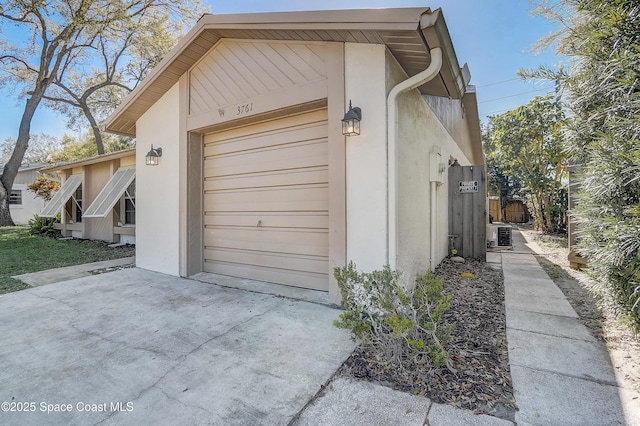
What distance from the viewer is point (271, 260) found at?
5.00m

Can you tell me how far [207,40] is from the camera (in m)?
5.09

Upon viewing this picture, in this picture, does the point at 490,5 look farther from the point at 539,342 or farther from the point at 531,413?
the point at 531,413

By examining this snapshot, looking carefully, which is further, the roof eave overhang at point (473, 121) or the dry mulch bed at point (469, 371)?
the roof eave overhang at point (473, 121)

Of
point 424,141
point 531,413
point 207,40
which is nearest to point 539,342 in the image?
point 531,413

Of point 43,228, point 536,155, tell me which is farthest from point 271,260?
point 43,228

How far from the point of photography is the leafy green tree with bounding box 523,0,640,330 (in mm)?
2598

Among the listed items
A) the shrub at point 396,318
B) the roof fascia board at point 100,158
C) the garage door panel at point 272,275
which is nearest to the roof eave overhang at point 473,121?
the garage door panel at point 272,275

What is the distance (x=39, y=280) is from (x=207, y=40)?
5.33 meters

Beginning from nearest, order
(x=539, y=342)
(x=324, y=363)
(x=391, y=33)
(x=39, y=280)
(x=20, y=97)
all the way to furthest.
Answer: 1. (x=324, y=363)
2. (x=539, y=342)
3. (x=391, y=33)
4. (x=39, y=280)
5. (x=20, y=97)

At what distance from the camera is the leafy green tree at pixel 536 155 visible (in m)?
11.8

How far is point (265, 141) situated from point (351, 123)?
1876 millimetres

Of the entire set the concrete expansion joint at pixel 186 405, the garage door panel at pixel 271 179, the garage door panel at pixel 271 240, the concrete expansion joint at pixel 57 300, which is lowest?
the concrete expansion joint at pixel 186 405

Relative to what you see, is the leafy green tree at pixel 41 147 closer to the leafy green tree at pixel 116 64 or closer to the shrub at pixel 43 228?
the leafy green tree at pixel 116 64

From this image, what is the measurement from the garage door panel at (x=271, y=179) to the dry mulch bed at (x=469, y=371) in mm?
2483
